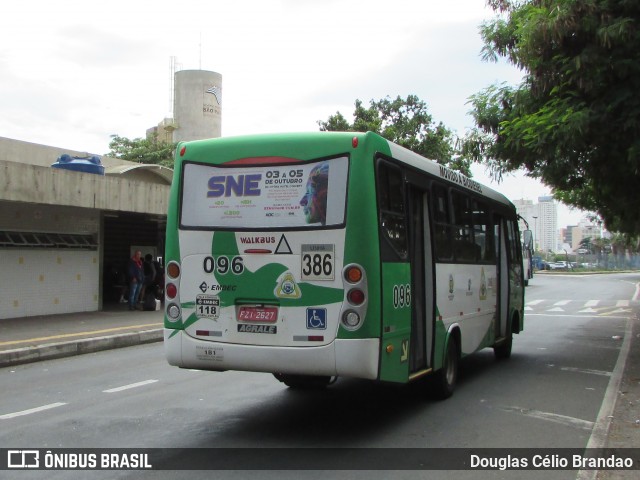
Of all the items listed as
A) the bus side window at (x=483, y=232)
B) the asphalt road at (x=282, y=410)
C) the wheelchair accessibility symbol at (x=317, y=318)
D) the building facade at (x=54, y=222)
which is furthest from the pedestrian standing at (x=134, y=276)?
the wheelchair accessibility symbol at (x=317, y=318)

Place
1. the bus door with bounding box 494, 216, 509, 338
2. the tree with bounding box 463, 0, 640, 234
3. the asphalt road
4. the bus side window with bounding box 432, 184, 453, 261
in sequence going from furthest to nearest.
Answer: the bus door with bounding box 494, 216, 509, 338 → the tree with bounding box 463, 0, 640, 234 → the bus side window with bounding box 432, 184, 453, 261 → the asphalt road

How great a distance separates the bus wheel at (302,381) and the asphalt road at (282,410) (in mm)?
125

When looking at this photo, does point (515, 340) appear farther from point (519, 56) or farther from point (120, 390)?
point (120, 390)

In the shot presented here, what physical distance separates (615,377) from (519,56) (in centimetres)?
543

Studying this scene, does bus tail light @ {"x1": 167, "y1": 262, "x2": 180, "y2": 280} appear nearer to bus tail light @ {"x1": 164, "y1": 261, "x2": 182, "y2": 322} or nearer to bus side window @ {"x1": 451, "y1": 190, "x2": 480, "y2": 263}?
bus tail light @ {"x1": 164, "y1": 261, "x2": 182, "y2": 322}

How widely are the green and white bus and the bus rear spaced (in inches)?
0.4

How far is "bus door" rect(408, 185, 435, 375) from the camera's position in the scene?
23.7ft

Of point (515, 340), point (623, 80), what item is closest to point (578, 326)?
point (515, 340)

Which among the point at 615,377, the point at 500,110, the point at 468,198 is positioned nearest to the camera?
the point at 468,198

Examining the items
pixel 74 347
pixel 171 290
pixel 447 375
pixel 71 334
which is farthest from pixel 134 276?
pixel 447 375

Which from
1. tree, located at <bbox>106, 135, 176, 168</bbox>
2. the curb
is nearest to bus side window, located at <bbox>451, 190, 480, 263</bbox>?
the curb

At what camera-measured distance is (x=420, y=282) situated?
7.57m

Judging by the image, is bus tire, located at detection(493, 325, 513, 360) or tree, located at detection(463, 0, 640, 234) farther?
bus tire, located at detection(493, 325, 513, 360)

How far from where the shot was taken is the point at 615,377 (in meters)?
10.1
